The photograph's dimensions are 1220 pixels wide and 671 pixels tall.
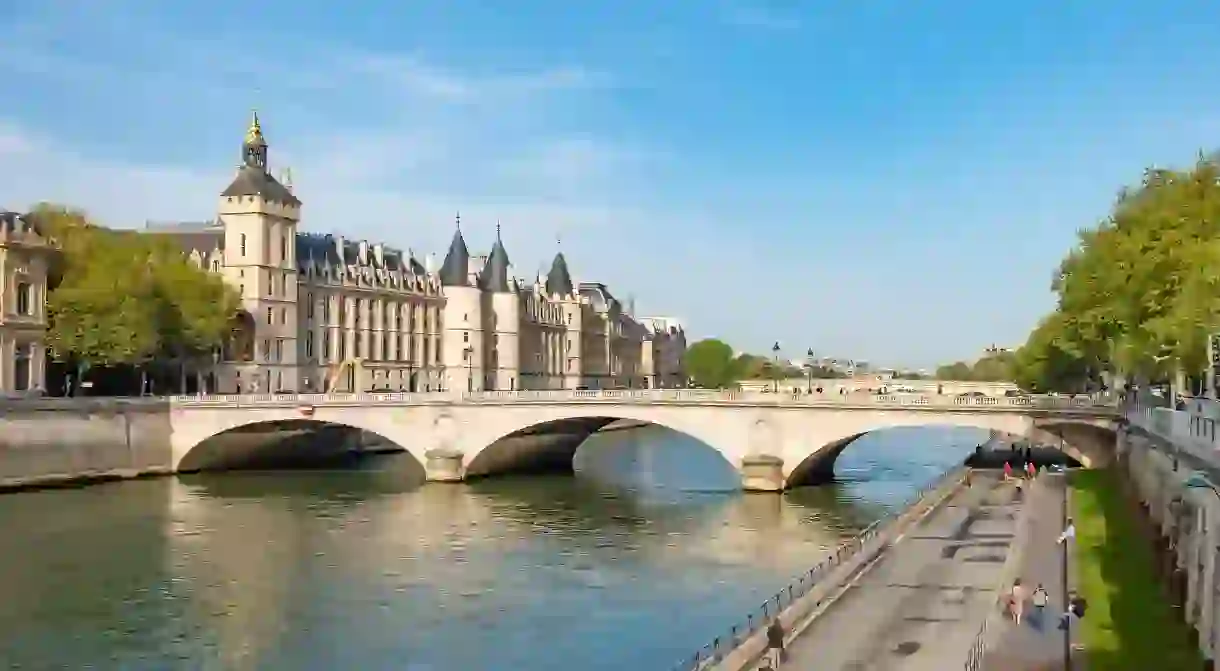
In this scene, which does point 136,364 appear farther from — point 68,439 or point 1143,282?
point 1143,282

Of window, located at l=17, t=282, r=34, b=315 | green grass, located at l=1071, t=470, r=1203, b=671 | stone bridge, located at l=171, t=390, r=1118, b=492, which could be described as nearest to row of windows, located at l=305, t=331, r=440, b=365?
stone bridge, located at l=171, t=390, r=1118, b=492

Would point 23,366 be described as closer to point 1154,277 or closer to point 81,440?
point 81,440

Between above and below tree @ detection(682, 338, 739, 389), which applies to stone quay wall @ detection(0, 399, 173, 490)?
below

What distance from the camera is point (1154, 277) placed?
4491 cm

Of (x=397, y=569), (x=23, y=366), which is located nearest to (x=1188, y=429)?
(x=397, y=569)

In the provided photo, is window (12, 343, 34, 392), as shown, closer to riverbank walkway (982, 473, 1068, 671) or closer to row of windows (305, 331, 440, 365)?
row of windows (305, 331, 440, 365)

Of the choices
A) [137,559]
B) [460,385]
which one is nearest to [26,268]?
[137,559]

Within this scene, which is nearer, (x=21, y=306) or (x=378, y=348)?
(x=21, y=306)

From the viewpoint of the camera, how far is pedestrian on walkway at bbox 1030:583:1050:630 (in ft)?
83.7

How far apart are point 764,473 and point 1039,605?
34586mm

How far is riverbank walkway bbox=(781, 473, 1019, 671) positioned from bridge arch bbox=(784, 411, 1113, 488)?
1513 centimetres

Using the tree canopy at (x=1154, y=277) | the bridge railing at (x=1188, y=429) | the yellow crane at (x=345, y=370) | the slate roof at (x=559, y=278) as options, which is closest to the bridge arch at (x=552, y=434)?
the tree canopy at (x=1154, y=277)

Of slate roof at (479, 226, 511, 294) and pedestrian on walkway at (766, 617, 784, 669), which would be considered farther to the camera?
slate roof at (479, 226, 511, 294)

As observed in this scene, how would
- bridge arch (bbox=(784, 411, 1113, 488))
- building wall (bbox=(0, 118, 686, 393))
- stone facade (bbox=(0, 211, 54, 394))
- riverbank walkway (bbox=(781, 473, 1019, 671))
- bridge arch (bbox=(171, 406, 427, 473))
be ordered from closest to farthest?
1. riverbank walkway (bbox=(781, 473, 1019, 671))
2. bridge arch (bbox=(784, 411, 1113, 488))
3. stone facade (bbox=(0, 211, 54, 394))
4. bridge arch (bbox=(171, 406, 427, 473))
5. building wall (bbox=(0, 118, 686, 393))
